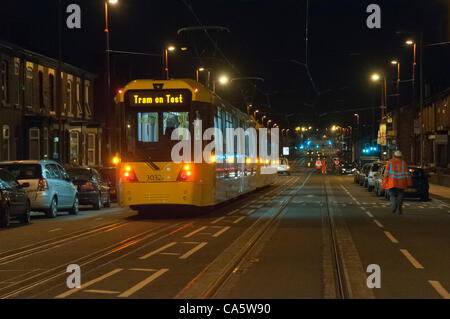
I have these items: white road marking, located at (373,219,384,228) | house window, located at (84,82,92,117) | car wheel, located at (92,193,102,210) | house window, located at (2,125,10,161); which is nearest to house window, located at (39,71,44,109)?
house window, located at (2,125,10,161)

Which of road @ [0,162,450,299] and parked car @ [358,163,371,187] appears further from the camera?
parked car @ [358,163,371,187]

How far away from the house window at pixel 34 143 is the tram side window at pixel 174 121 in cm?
2267

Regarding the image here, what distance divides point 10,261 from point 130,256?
1.93m

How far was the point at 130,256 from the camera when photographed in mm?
12148

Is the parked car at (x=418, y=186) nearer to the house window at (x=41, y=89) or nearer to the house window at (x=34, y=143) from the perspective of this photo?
the house window at (x=34, y=143)

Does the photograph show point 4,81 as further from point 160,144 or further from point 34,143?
point 160,144

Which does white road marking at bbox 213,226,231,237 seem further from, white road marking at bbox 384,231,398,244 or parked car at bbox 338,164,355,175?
parked car at bbox 338,164,355,175

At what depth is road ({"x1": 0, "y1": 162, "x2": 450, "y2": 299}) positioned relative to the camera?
887 centimetres

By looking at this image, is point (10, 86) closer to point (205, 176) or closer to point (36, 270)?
point (205, 176)

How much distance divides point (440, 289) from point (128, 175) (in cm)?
1216

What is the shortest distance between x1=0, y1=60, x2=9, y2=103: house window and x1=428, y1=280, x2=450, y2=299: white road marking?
30886mm

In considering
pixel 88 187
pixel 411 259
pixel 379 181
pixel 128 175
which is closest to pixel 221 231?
pixel 128 175
